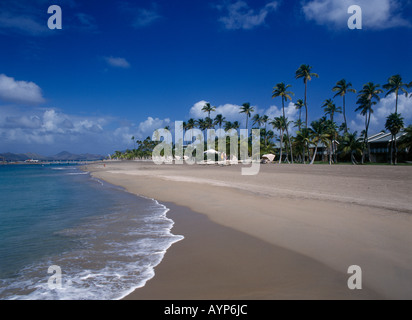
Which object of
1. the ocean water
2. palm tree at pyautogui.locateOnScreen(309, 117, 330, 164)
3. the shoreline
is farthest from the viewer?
palm tree at pyautogui.locateOnScreen(309, 117, 330, 164)

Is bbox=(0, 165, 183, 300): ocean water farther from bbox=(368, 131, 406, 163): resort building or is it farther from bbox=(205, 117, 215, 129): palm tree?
bbox=(205, 117, 215, 129): palm tree

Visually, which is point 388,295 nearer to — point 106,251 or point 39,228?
point 106,251

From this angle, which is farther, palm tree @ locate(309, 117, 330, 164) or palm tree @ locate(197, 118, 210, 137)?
palm tree @ locate(197, 118, 210, 137)

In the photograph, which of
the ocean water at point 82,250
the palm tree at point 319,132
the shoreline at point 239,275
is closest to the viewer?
the shoreline at point 239,275

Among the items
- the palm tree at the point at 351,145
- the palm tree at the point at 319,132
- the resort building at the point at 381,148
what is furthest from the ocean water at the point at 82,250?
the resort building at the point at 381,148

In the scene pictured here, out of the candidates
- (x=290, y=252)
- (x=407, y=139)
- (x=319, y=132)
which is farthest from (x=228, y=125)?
(x=290, y=252)

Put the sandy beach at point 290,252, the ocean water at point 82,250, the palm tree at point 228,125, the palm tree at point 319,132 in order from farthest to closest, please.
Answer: the palm tree at point 228,125, the palm tree at point 319,132, the ocean water at point 82,250, the sandy beach at point 290,252

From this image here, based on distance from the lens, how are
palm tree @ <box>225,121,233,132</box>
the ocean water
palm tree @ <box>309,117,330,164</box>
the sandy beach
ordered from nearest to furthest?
the sandy beach, the ocean water, palm tree @ <box>309,117,330,164</box>, palm tree @ <box>225,121,233,132</box>

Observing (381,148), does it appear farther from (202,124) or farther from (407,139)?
(202,124)

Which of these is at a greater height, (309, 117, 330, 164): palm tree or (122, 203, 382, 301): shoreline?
(309, 117, 330, 164): palm tree

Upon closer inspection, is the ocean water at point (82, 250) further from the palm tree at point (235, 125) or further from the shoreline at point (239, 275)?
the palm tree at point (235, 125)

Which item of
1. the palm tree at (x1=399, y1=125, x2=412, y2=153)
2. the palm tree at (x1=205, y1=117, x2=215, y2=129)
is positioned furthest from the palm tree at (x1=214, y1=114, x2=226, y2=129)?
the palm tree at (x1=399, y1=125, x2=412, y2=153)

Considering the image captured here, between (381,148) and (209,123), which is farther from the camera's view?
(209,123)
